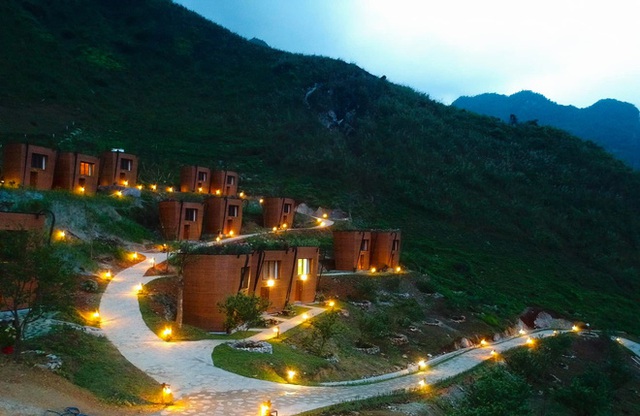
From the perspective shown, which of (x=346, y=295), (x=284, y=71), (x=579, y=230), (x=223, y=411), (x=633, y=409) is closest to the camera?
(x=223, y=411)

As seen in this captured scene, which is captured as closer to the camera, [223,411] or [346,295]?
[223,411]

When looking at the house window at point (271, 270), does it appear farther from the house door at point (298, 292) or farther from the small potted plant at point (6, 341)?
the small potted plant at point (6, 341)

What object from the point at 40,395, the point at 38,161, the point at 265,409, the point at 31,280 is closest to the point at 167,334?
the point at 31,280

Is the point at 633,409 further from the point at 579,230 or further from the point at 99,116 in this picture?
the point at 99,116

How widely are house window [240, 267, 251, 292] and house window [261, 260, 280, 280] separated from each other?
1948 mm

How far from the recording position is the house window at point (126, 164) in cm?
5309

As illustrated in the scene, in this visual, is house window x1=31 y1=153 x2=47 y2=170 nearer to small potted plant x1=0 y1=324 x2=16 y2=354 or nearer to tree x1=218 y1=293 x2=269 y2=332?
tree x1=218 y1=293 x2=269 y2=332

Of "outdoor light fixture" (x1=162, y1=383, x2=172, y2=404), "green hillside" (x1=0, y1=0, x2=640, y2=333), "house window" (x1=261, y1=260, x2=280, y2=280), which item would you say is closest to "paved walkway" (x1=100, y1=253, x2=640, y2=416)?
"outdoor light fixture" (x1=162, y1=383, x2=172, y2=404)

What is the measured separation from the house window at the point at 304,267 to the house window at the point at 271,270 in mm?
2820

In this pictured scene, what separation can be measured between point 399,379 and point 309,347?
15.9ft

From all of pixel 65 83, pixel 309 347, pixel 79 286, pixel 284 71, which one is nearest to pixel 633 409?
pixel 309 347

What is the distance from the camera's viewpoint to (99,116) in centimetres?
8875

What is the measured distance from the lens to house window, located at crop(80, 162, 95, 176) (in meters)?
46.4

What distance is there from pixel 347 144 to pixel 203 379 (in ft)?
291
